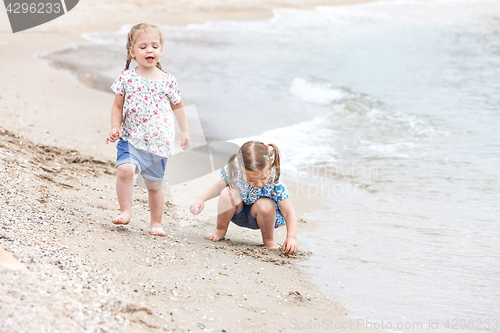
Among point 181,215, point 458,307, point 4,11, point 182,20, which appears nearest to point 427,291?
point 458,307

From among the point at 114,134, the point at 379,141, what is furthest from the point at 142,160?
the point at 379,141

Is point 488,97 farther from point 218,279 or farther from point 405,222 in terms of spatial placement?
point 218,279

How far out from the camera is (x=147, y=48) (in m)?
3.18

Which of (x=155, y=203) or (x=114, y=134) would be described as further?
(x=155, y=203)

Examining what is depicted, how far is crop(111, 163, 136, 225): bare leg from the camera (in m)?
3.11

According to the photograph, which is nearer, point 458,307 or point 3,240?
point 3,240

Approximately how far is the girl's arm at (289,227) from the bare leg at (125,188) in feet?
3.38

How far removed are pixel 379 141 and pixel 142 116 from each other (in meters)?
4.32

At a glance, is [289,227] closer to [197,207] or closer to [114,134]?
[197,207]

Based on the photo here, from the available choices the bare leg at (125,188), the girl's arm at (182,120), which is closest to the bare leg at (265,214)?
the girl's arm at (182,120)

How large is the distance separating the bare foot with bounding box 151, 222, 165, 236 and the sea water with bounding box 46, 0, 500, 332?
3.34 ft

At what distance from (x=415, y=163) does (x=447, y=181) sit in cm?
66

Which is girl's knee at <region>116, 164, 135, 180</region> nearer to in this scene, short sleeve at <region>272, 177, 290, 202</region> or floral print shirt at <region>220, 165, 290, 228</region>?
floral print shirt at <region>220, 165, 290, 228</region>

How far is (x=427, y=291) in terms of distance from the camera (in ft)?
9.78
